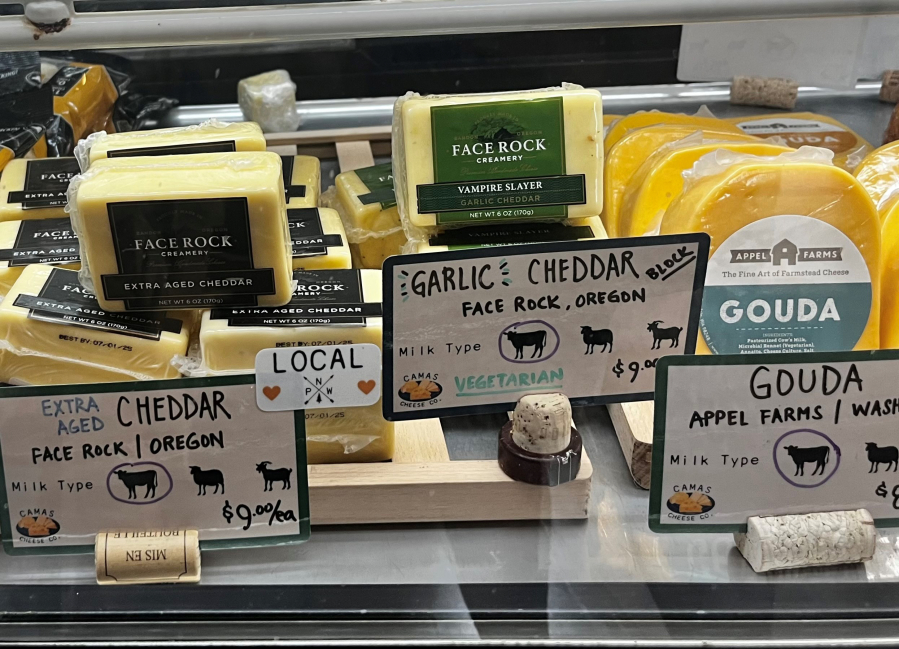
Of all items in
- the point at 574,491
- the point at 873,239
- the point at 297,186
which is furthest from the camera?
the point at 297,186

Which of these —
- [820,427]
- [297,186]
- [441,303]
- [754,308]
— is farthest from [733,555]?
[297,186]

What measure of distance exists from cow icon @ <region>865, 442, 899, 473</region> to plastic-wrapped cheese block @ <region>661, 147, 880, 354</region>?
0.67 feet

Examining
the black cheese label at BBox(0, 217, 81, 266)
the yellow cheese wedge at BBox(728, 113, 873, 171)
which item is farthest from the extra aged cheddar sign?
the yellow cheese wedge at BBox(728, 113, 873, 171)

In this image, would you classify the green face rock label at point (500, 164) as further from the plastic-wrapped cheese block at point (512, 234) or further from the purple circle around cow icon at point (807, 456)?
the purple circle around cow icon at point (807, 456)

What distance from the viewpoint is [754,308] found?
105cm

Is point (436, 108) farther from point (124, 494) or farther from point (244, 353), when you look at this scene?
point (124, 494)

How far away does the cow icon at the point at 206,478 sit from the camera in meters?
0.86

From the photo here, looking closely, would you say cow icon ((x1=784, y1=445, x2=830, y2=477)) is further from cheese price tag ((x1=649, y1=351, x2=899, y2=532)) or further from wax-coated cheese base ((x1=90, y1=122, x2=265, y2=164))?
wax-coated cheese base ((x1=90, y1=122, x2=265, y2=164))

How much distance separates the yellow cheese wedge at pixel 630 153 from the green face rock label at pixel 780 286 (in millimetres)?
262

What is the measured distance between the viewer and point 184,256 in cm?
93

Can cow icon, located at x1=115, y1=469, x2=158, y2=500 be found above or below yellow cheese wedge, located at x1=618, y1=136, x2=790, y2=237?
below

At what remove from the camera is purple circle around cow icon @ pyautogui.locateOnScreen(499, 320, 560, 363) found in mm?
910

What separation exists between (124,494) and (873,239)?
35.7 inches

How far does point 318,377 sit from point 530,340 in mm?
226
